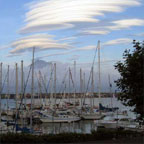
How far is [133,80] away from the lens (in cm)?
1573

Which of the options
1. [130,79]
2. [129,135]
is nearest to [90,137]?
[129,135]

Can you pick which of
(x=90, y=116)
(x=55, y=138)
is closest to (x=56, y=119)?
(x=90, y=116)

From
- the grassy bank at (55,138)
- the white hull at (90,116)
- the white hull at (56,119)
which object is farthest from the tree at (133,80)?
the white hull at (90,116)

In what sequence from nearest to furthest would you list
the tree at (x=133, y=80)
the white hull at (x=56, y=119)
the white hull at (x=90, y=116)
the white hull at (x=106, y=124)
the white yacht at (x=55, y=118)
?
the tree at (x=133, y=80) < the white hull at (x=106, y=124) < the white hull at (x=56, y=119) < the white yacht at (x=55, y=118) < the white hull at (x=90, y=116)

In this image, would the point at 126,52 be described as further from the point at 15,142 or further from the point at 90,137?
the point at 15,142

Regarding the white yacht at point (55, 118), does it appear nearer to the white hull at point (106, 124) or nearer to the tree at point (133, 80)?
the white hull at point (106, 124)

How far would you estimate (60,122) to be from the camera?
4294cm

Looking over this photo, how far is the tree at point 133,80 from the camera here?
15.2m

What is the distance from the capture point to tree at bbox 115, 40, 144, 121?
1521cm

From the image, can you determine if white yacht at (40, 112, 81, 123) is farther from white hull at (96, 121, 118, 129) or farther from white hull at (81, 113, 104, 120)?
white hull at (96, 121, 118, 129)

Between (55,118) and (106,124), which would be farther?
A: (55,118)

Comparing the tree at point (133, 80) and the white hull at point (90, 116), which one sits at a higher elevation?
the tree at point (133, 80)

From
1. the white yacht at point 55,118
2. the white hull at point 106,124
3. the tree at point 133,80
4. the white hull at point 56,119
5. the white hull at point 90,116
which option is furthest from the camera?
the white hull at point 90,116

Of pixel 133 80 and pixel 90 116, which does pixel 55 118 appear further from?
pixel 133 80
